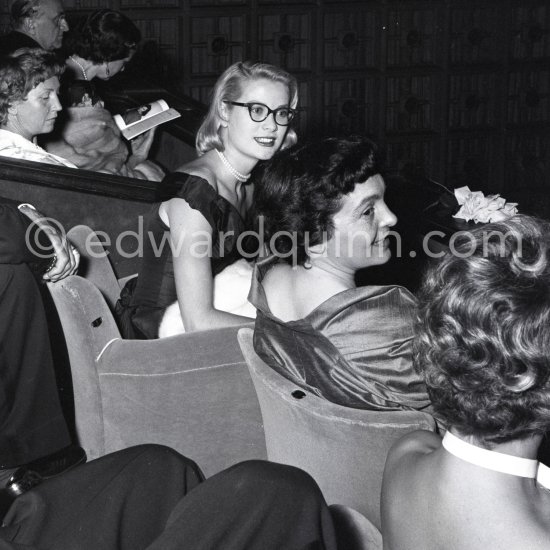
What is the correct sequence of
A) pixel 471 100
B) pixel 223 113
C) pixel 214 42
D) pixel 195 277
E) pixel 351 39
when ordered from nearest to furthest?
pixel 195 277, pixel 223 113, pixel 214 42, pixel 351 39, pixel 471 100

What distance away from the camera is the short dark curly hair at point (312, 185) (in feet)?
7.23

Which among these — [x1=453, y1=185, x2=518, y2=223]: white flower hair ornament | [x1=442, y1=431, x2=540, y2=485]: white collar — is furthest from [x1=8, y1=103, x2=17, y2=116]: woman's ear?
[x1=442, y1=431, x2=540, y2=485]: white collar

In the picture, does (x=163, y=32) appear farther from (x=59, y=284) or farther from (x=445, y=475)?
(x=445, y=475)

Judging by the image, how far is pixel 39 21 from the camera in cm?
438

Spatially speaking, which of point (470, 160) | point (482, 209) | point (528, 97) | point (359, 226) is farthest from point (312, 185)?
point (528, 97)

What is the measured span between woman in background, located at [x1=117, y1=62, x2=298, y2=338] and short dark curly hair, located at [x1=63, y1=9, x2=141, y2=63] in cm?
140

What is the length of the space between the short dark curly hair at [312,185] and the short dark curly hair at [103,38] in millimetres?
2360

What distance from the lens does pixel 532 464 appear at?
4.31ft

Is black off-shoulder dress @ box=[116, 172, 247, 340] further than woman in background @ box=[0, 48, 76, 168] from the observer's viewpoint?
No

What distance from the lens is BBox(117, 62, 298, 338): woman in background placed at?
2.84 metres

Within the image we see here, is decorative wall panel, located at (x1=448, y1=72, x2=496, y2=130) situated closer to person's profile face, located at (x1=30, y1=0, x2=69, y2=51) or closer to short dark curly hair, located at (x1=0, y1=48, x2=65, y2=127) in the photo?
person's profile face, located at (x1=30, y1=0, x2=69, y2=51)

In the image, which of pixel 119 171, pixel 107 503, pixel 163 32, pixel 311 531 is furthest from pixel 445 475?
pixel 163 32

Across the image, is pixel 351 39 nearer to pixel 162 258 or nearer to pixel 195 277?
pixel 162 258

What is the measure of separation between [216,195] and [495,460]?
1783 millimetres
